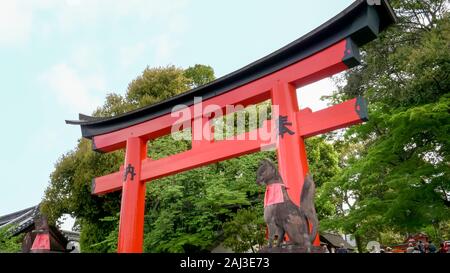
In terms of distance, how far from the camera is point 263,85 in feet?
21.9

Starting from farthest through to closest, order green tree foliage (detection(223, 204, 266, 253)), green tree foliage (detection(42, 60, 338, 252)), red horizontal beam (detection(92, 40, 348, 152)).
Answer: green tree foliage (detection(42, 60, 338, 252)) → green tree foliage (detection(223, 204, 266, 253)) → red horizontal beam (detection(92, 40, 348, 152))

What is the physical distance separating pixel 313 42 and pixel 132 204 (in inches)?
213

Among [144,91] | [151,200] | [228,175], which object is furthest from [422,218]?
[144,91]

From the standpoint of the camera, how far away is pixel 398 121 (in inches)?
263

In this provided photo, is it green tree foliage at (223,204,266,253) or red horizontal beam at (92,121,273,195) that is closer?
red horizontal beam at (92,121,273,195)

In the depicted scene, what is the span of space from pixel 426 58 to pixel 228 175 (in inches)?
280

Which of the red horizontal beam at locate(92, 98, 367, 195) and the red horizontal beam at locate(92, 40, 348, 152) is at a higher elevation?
the red horizontal beam at locate(92, 40, 348, 152)

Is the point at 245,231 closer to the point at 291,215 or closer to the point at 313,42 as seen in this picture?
the point at 291,215

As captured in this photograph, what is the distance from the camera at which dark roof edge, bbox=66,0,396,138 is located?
218 inches

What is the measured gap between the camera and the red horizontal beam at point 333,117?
5305 millimetres

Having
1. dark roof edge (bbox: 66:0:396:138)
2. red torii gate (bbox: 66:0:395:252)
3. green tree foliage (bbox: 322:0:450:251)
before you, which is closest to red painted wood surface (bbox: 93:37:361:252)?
red torii gate (bbox: 66:0:395:252)

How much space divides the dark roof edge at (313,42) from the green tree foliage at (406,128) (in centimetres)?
183

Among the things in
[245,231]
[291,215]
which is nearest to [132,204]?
[245,231]

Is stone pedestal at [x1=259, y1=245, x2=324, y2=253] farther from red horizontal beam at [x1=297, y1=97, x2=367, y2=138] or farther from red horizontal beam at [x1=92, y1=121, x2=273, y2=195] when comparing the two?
red horizontal beam at [x1=92, y1=121, x2=273, y2=195]
